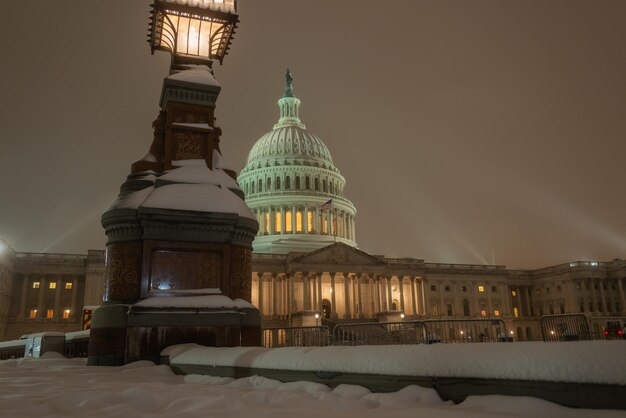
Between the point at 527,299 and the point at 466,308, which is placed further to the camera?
the point at 527,299

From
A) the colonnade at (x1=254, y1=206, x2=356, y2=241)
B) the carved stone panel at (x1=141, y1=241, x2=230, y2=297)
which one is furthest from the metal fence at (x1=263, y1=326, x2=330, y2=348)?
the colonnade at (x1=254, y1=206, x2=356, y2=241)

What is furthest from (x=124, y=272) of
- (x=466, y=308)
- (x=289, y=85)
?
(x=289, y=85)

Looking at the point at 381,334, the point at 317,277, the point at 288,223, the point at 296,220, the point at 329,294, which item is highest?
the point at 296,220

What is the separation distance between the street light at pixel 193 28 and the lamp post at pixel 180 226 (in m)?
0.04

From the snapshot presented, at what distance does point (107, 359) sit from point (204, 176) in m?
6.21

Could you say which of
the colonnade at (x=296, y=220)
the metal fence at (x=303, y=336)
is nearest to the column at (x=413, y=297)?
the colonnade at (x=296, y=220)

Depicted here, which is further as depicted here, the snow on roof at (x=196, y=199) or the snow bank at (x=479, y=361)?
the snow on roof at (x=196, y=199)

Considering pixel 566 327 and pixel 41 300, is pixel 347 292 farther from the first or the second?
pixel 566 327

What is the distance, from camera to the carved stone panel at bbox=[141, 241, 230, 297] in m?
14.1

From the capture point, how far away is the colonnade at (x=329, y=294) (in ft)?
266

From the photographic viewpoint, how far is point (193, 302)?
13789mm

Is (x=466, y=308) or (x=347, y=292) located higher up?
(x=347, y=292)

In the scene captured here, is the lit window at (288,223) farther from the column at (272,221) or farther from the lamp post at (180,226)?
the lamp post at (180,226)

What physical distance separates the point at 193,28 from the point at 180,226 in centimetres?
768
